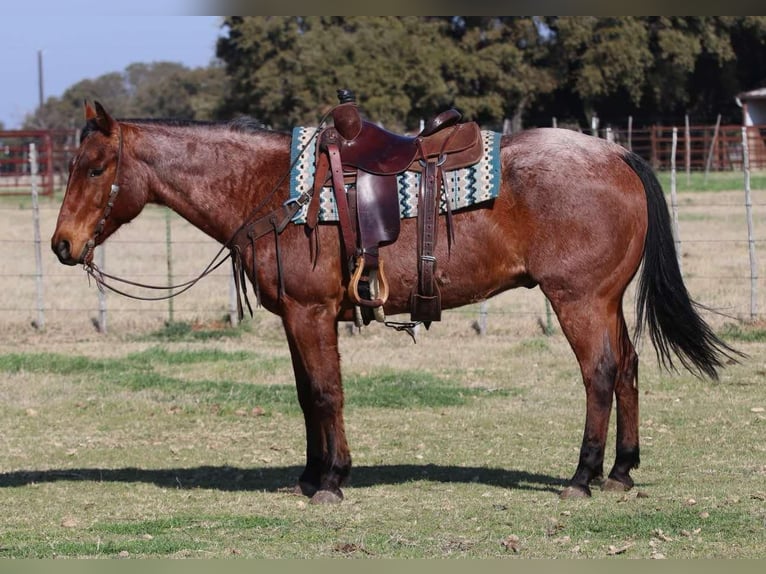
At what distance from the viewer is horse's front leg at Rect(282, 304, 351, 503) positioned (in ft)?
22.2

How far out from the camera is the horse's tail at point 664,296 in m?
6.94

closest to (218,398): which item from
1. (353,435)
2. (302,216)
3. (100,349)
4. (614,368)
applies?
(353,435)

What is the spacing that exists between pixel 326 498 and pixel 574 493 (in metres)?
1.48

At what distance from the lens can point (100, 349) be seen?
1294cm

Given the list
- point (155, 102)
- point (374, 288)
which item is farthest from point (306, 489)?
point (155, 102)

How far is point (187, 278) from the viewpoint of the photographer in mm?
18078

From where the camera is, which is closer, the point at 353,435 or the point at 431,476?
the point at 431,476

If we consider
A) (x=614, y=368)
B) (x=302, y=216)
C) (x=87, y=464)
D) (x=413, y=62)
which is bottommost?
(x=87, y=464)

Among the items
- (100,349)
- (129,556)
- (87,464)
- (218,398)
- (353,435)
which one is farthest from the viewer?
Answer: (100,349)

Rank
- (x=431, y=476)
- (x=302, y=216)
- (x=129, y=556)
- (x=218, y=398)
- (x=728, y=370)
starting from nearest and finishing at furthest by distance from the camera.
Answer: (x=129, y=556) → (x=302, y=216) → (x=431, y=476) → (x=218, y=398) → (x=728, y=370)

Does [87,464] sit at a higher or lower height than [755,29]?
lower

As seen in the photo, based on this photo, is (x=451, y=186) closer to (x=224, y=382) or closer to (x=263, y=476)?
(x=263, y=476)

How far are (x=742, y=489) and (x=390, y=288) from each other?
2.43 metres

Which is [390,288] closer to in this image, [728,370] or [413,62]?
[728,370]
